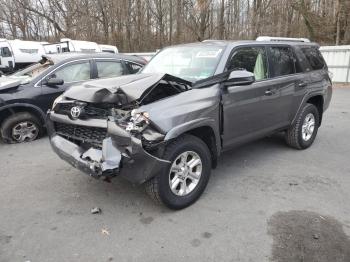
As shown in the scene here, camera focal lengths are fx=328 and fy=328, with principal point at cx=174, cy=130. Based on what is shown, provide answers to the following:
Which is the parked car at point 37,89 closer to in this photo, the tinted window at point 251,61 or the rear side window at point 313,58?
the tinted window at point 251,61

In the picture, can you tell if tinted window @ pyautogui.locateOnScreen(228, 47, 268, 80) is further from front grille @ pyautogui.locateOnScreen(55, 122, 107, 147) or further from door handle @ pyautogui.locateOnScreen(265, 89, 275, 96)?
front grille @ pyautogui.locateOnScreen(55, 122, 107, 147)

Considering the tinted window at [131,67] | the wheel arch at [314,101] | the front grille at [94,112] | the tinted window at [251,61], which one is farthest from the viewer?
the tinted window at [131,67]

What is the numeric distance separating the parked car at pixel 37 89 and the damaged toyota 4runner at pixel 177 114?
2.44 meters

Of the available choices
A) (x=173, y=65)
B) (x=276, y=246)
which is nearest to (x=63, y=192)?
(x=173, y=65)

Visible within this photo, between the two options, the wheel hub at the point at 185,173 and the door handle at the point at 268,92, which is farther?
the door handle at the point at 268,92

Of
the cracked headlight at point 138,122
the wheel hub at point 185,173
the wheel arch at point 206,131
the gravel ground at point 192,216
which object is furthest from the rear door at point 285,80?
the cracked headlight at point 138,122

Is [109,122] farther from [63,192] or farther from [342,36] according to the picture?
[342,36]

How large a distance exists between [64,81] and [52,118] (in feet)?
9.51

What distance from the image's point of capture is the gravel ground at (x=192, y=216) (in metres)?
2.96

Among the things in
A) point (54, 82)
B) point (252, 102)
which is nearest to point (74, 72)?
point (54, 82)

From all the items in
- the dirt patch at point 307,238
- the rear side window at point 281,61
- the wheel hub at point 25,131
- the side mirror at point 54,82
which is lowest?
the dirt patch at point 307,238

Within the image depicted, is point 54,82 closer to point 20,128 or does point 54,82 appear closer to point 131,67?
point 20,128

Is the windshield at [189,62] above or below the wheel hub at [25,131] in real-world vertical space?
above

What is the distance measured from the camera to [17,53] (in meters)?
18.0
